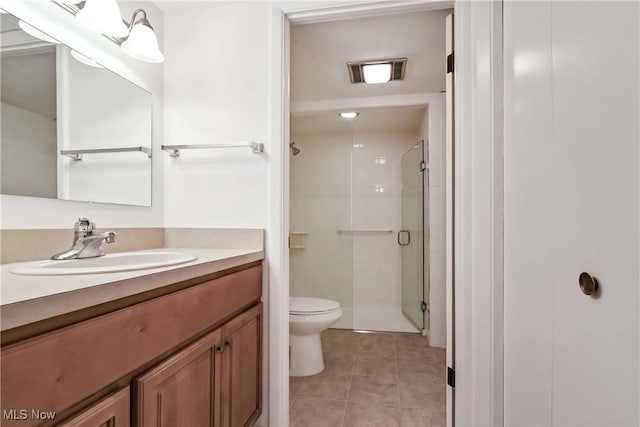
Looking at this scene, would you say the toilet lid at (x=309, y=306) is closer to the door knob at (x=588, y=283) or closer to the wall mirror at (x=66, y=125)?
the wall mirror at (x=66, y=125)

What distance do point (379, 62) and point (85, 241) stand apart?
6.54 feet

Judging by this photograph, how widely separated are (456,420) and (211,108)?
1883 millimetres

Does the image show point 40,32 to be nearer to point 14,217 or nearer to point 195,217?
point 14,217

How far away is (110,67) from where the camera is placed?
4.54ft

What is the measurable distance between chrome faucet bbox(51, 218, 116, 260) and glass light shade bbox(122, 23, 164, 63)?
29.6 inches

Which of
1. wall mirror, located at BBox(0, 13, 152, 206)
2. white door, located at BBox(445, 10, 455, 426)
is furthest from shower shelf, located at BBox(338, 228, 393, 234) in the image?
wall mirror, located at BBox(0, 13, 152, 206)

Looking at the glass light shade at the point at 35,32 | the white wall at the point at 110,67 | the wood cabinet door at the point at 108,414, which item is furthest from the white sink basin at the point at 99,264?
the glass light shade at the point at 35,32

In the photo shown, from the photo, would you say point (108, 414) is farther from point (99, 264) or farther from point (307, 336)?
point (307, 336)

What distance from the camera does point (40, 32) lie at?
110 centimetres

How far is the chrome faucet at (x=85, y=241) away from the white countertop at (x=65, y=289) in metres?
0.16

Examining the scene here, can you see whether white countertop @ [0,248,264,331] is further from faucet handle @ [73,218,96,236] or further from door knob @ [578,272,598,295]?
door knob @ [578,272,598,295]

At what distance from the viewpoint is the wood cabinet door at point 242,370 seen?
3.81 ft

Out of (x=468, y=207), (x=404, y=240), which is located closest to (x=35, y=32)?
(x=468, y=207)

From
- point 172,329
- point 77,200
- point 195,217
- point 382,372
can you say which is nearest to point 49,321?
point 172,329
